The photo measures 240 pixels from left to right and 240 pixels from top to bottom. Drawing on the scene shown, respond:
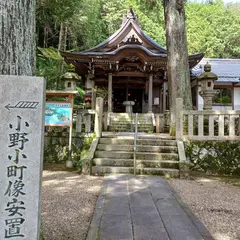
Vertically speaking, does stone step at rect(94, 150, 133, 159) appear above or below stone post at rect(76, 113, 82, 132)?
below

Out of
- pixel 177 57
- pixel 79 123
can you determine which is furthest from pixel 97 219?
pixel 177 57

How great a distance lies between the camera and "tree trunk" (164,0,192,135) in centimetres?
742

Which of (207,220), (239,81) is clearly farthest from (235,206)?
(239,81)

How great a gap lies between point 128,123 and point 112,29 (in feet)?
43.5

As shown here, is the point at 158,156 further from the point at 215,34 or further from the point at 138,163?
the point at 215,34

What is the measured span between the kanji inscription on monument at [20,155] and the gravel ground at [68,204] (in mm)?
821

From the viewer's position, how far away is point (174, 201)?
151 inches

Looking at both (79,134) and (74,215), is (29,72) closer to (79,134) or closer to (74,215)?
(74,215)

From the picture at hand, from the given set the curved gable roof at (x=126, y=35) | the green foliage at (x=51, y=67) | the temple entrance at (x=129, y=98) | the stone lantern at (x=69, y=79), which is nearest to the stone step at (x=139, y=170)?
the stone lantern at (x=69, y=79)

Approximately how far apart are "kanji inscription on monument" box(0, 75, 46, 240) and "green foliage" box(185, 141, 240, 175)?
5.17 metres

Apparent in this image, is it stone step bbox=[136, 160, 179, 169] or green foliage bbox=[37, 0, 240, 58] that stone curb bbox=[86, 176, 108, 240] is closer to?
stone step bbox=[136, 160, 179, 169]

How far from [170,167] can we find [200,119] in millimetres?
1542

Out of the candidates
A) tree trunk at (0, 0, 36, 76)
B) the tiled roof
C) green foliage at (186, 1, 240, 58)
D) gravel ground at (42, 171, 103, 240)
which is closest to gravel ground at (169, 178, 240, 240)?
gravel ground at (42, 171, 103, 240)

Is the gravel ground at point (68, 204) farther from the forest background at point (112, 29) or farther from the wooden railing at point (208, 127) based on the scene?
the forest background at point (112, 29)
